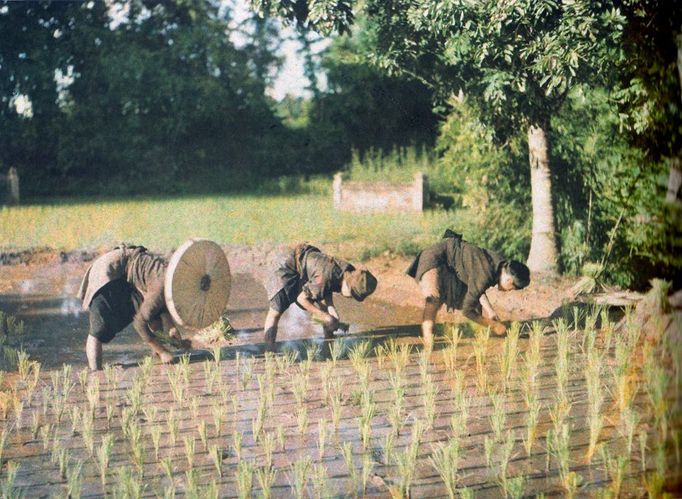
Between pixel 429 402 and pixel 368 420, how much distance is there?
390 millimetres

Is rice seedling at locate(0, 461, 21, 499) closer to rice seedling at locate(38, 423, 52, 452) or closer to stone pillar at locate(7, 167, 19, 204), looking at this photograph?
rice seedling at locate(38, 423, 52, 452)

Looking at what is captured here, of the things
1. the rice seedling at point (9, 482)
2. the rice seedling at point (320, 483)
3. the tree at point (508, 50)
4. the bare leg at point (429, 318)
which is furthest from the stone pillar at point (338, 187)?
the rice seedling at point (9, 482)

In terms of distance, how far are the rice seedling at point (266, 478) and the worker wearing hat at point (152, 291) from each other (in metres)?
1.42

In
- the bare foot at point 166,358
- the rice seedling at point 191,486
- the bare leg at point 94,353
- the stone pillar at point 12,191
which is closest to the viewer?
the rice seedling at point 191,486

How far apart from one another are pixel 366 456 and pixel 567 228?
7.67 ft

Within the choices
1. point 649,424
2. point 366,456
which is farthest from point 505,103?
point 366,456

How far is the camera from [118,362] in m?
4.89

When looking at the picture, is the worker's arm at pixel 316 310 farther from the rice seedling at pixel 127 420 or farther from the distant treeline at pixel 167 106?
the rice seedling at pixel 127 420

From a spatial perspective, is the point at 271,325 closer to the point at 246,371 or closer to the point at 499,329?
the point at 246,371

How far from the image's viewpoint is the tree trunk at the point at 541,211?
5.45m

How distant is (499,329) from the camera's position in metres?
5.28

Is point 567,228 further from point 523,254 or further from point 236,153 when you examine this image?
point 236,153

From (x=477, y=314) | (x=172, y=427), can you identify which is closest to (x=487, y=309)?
(x=477, y=314)

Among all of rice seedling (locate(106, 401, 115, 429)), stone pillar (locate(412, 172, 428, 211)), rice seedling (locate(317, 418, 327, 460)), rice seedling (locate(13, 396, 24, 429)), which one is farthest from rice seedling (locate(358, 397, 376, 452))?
stone pillar (locate(412, 172, 428, 211))
